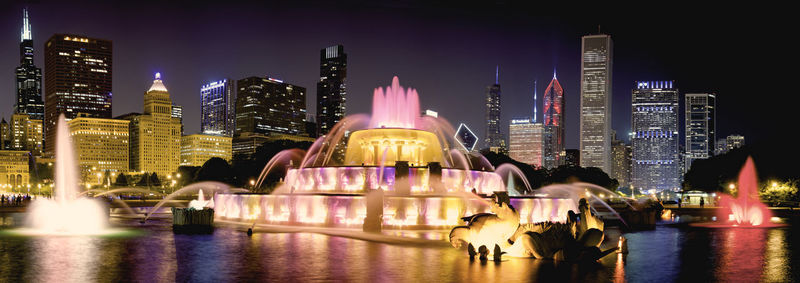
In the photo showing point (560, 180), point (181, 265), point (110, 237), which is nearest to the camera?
point (181, 265)

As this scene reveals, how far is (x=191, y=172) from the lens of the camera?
122m

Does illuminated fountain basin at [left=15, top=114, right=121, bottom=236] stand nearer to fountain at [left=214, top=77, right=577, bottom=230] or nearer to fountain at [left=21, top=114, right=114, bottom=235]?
fountain at [left=21, top=114, right=114, bottom=235]

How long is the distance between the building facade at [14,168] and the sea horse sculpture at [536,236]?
197 metres

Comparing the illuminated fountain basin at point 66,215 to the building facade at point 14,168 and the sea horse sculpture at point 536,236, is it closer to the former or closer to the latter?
the sea horse sculpture at point 536,236

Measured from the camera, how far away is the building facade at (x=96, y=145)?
→ 190000 mm

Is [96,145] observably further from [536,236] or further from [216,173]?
[536,236]

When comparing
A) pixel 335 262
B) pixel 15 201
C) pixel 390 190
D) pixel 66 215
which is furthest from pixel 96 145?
pixel 335 262

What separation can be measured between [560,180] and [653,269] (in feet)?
287

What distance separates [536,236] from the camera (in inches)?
712

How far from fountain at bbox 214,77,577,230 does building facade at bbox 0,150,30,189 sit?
17412cm

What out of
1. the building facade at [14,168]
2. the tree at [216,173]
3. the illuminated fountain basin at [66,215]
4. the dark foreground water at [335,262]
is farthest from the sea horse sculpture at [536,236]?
the building facade at [14,168]

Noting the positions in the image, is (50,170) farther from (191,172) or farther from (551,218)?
(551,218)

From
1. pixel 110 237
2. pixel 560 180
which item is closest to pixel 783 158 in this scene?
pixel 560 180

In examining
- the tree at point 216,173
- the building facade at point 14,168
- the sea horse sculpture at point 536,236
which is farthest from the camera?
the building facade at point 14,168
